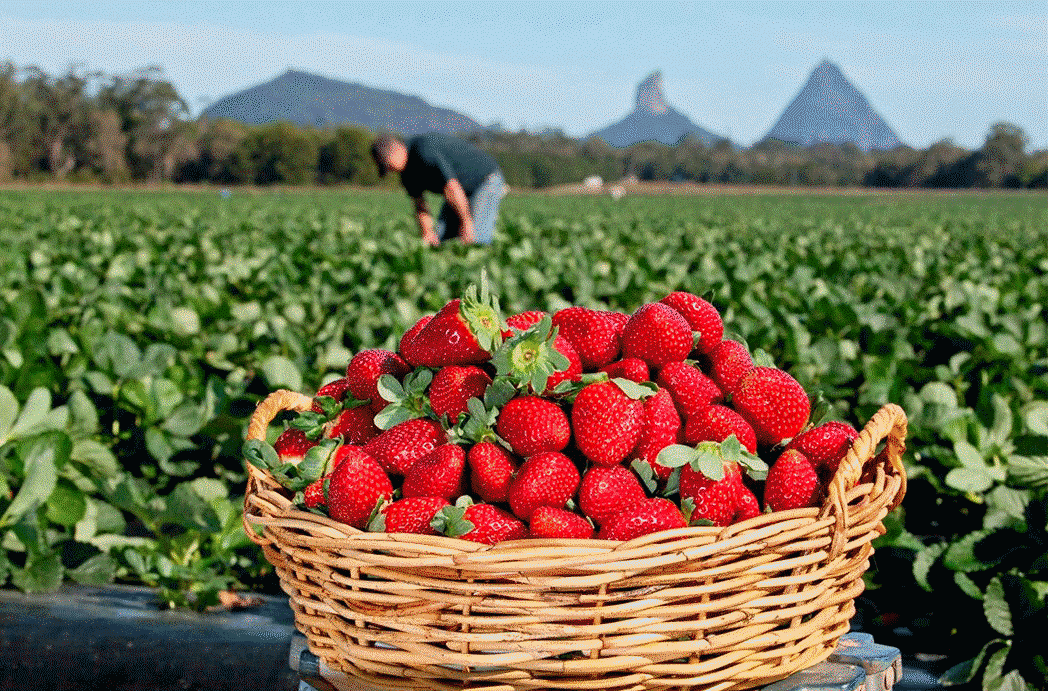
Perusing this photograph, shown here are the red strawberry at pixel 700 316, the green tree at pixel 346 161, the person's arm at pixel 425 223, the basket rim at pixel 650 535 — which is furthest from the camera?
the green tree at pixel 346 161

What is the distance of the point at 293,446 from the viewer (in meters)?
1.83

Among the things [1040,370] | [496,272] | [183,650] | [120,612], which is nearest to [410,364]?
[183,650]

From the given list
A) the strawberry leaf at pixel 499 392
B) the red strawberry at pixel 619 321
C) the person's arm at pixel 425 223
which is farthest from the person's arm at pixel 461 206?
the strawberry leaf at pixel 499 392

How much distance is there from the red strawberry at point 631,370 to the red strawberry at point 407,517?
1.34ft

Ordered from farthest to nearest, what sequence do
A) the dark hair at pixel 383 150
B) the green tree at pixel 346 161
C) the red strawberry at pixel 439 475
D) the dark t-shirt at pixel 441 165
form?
the green tree at pixel 346 161 → the dark t-shirt at pixel 441 165 → the dark hair at pixel 383 150 → the red strawberry at pixel 439 475

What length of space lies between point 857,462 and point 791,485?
107mm

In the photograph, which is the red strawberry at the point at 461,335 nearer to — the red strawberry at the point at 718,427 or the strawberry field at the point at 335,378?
the red strawberry at the point at 718,427

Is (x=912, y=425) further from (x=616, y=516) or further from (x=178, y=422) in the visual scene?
(x=178, y=422)

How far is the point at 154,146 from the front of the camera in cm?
9144

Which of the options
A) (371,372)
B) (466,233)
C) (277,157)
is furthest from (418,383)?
(277,157)

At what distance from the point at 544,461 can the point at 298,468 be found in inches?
16.5

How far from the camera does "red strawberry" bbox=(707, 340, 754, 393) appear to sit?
1.86 m

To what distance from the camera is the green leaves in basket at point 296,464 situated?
1673 millimetres

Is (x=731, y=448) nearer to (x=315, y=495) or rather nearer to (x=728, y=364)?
(x=728, y=364)
